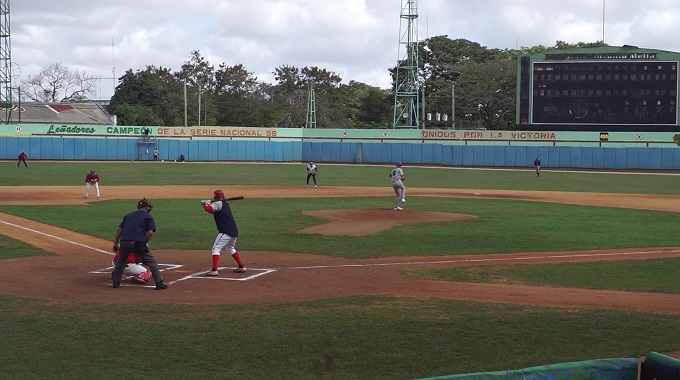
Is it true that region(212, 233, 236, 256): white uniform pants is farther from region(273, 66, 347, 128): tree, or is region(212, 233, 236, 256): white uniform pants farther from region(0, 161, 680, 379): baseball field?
region(273, 66, 347, 128): tree

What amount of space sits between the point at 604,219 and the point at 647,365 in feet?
83.7

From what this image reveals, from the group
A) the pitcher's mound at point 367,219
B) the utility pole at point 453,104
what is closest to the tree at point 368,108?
the utility pole at point 453,104

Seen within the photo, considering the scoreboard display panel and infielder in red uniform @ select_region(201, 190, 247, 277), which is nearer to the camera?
infielder in red uniform @ select_region(201, 190, 247, 277)

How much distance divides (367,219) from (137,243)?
1456 centimetres

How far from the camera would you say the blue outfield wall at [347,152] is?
73.6m

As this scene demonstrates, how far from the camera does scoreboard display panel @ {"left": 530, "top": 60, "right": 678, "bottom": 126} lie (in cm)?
5875

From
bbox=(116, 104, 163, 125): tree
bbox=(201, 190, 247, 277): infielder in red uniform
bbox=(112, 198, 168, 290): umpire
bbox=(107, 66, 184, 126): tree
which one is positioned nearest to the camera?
bbox=(112, 198, 168, 290): umpire

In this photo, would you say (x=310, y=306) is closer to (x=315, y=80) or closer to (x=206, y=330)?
(x=206, y=330)

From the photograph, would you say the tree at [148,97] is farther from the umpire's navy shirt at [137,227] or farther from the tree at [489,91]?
the umpire's navy shirt at [137,227]

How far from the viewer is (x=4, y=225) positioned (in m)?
25.5

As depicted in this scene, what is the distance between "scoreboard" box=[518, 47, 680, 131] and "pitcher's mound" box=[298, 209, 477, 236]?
3388 cm

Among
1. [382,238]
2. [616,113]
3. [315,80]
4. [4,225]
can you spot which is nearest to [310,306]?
[382,238]

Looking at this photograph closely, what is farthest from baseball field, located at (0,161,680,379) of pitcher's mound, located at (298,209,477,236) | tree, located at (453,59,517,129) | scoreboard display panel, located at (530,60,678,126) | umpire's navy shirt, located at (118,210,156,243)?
tree, located at (453,59,517,129)

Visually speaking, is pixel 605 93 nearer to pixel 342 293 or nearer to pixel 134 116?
pixel 342 293
